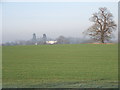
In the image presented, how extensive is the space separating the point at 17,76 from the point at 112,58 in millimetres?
2296

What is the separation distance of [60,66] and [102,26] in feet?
4.06

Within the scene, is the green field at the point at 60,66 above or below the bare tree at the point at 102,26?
below

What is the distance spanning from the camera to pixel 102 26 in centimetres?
332

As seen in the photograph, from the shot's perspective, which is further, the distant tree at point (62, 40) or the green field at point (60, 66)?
the distant tree at point (62, 40)

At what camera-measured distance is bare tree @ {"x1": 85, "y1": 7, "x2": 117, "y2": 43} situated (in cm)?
333

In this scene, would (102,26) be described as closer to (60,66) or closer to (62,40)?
Answer: (62,40)

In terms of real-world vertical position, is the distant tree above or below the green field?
above

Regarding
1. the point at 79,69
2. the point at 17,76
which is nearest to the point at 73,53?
the point at 79,69

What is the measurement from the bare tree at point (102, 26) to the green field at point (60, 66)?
32cm

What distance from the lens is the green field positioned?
304cm

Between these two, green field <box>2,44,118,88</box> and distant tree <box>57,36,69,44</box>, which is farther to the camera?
distant tree <box>57,36,69,44</box>

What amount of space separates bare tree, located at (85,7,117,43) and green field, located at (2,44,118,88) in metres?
0.32

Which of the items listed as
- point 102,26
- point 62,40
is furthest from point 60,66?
point 102,26

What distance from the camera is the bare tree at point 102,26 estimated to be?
333cm
